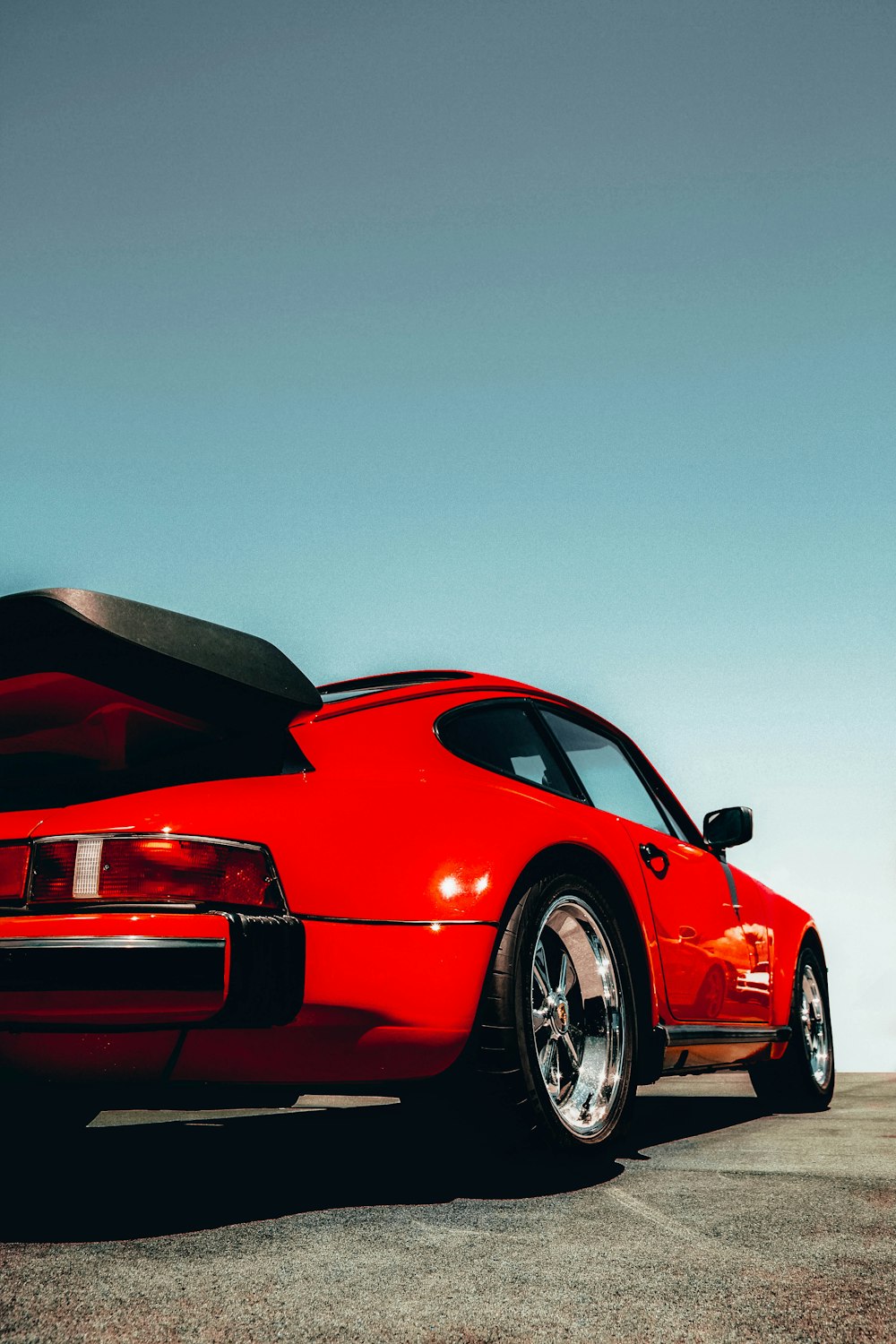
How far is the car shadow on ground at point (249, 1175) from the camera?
2703 millimetres

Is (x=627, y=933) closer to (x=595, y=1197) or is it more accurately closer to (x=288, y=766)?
(x=595, y=1197)

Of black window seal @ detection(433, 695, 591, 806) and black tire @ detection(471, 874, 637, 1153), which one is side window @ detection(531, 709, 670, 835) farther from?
black tire @ detection(471, 874, 637, 1153)

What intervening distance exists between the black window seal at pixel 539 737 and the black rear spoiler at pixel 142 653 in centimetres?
63

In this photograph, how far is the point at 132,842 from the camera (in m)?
2.79

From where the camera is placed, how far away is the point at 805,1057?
5727 mm

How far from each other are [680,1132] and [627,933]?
3.84ft

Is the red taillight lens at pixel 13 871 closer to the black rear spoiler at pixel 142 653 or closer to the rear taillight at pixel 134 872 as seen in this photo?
the rear taillight at pixel 134 872

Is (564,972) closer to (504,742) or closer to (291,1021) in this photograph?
(504,742)

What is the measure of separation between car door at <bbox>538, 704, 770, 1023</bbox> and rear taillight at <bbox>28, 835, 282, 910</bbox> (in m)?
1.71

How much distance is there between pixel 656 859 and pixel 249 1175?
5.62ft

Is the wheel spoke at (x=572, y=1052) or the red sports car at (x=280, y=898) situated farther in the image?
the wheel spoke at (x=572, y=1052)

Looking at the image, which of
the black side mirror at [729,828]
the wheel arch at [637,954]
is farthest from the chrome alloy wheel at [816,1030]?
the wheel arch at [637,954]

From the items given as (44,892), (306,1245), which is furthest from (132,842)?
(306,1245)

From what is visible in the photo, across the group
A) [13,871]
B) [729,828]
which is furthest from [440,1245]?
[729,828]
